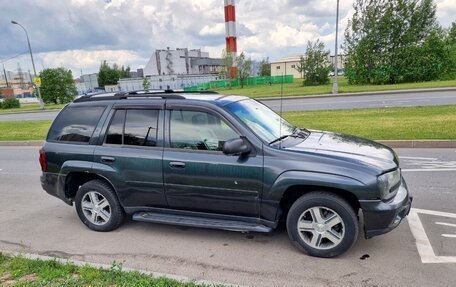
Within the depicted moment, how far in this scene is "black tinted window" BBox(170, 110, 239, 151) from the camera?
3.94 m

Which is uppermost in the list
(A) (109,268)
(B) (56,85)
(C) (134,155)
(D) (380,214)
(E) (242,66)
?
(E) (242,66)

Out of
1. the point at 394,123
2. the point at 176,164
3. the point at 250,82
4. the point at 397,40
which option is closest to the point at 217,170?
the point at 176,164

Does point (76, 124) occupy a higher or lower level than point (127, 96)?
lower

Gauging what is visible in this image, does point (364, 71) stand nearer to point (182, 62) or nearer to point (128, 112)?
point (128, 112)

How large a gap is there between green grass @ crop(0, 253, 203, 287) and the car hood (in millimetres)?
1873

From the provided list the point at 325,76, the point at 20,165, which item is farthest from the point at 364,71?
the point at 20,165

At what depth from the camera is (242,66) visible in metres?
52.5

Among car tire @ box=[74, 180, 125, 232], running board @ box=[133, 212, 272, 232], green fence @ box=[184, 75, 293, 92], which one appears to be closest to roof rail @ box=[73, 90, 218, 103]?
car tire @ box=[74, 180, 125, 232]

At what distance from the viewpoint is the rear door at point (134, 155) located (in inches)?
163

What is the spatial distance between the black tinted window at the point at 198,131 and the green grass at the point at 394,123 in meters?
6.31

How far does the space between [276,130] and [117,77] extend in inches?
3244

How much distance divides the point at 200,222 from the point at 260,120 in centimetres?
142

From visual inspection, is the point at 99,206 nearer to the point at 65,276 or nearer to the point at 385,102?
the point at 65,276

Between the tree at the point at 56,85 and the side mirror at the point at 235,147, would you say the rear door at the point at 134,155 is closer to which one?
the side mirror at the point at 235,147
